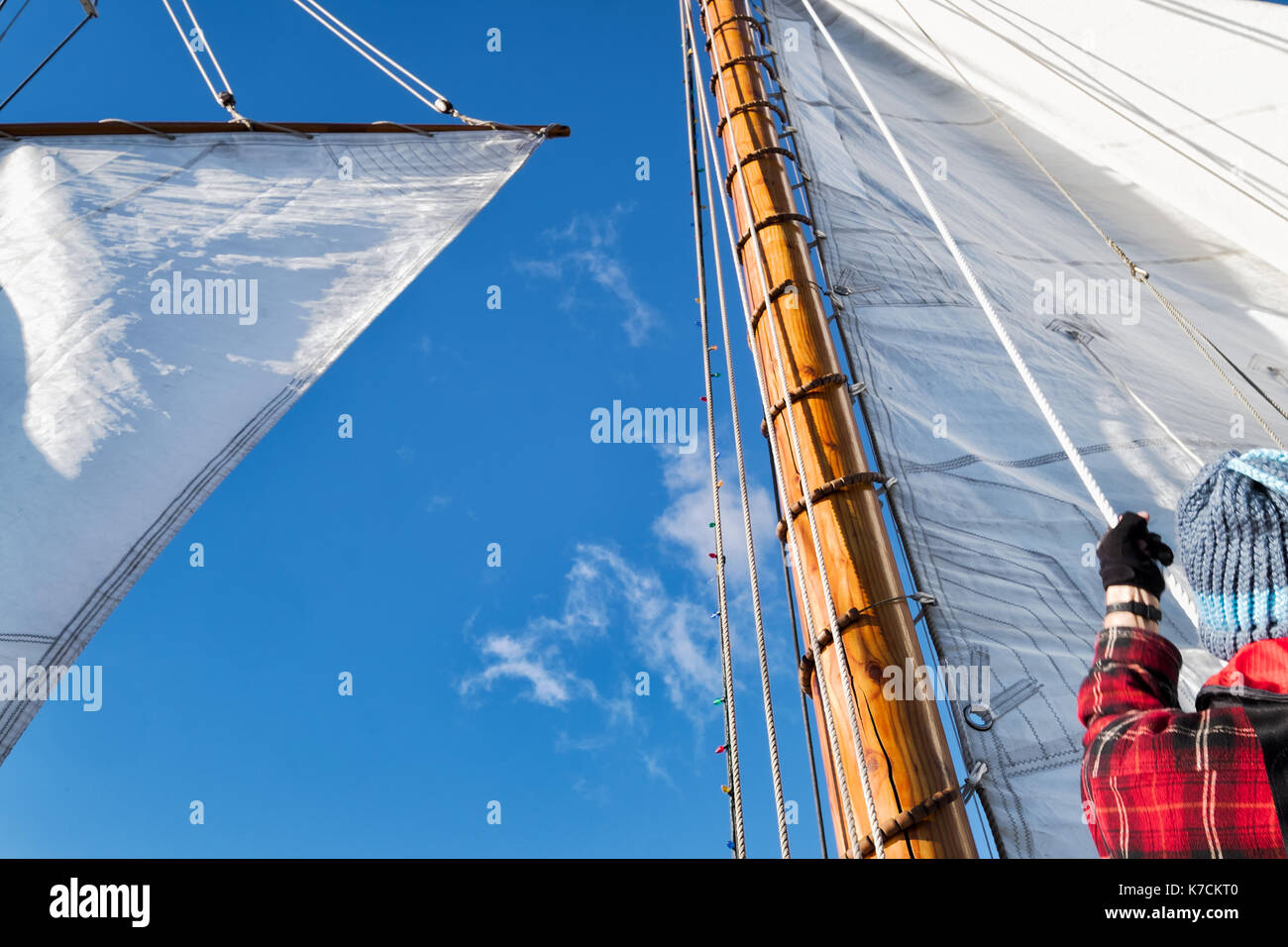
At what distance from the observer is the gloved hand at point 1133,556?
1229mm

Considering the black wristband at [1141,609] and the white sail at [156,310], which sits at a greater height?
the white sail at [156,310]

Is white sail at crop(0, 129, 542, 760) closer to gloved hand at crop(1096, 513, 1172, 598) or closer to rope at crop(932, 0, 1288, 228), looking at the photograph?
gloved hand at crop(1096, 513, 1172, 598)

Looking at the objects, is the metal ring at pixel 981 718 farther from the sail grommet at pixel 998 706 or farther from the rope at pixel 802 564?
the rope at pixel 802 564

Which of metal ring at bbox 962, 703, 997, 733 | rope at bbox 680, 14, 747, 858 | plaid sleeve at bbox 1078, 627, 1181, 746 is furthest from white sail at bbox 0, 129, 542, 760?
plaid sleeve at bbox 1078, 627, 1181, 746

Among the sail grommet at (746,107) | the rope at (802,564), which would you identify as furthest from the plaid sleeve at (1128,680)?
the sail grommet at (746,107)

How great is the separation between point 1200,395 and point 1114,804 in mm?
3606

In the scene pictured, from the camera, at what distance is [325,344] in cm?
570

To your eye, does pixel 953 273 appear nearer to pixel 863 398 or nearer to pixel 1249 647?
pixel 863 398

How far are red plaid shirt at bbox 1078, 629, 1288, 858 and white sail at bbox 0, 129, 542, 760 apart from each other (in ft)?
13.1

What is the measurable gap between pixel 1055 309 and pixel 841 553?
2239mm

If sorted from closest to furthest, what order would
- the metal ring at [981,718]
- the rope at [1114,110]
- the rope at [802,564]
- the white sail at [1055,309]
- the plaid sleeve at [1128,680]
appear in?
the plaid sleeve at [1128,680] → the rope at [802,564] → the metal ring at [981,718] → the white sail at [1055,309] → the rope at [1114,110]

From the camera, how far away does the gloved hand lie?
1.23 meters

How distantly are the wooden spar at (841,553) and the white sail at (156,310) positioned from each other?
3183 mm
